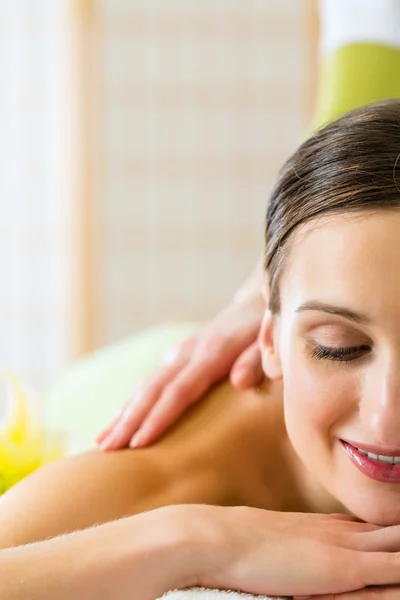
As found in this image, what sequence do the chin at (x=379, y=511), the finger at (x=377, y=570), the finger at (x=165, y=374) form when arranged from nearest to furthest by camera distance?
1. the finger at (x=377, y=570)
2. the chin at (x=379, y=511)
3. the finger at (x=165, y=374)

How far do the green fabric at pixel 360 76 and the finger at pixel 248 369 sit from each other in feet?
2.07

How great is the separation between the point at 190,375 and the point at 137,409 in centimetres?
10

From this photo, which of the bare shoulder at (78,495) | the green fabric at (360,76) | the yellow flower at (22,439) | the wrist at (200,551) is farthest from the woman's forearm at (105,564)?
the green fabric at (360,76)

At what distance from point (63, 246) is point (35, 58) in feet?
3.23

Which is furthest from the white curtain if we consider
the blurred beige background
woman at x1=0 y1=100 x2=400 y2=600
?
woman at x1=0 y1=100 x2=400 y2=600

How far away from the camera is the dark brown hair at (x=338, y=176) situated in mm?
1127

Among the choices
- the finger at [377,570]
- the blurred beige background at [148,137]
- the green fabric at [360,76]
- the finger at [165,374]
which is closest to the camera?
the finger at [377,570]

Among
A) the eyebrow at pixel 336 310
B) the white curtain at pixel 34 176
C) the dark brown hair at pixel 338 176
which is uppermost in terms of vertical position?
the dark brown hair at pixel 338 176

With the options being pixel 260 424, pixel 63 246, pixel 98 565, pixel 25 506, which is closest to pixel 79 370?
pixel 260 424

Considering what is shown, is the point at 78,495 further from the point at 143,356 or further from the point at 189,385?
the point at 143,356

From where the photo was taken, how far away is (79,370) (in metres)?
2.37

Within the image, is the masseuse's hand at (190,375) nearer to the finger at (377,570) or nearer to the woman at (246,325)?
the woman at (246,325)

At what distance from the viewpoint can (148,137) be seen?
468 centimetres

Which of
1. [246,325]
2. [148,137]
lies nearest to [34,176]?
[148,137]
